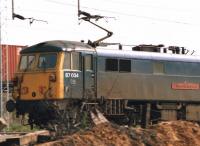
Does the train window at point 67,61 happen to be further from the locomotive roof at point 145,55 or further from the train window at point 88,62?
the locomotive roof at point 145,55

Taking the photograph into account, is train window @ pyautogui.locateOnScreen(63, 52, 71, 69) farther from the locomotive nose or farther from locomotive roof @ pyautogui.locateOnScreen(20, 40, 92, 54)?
the locomotive nose

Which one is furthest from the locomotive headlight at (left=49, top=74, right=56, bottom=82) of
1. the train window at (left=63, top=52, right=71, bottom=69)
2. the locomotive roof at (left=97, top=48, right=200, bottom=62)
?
the locomotive roof at (left=97, top=48, right=200, bottom=62)

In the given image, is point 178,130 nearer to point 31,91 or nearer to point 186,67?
point 31,91

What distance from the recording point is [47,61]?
2081 cm

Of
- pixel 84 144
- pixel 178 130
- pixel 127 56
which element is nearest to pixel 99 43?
pixel 127 56

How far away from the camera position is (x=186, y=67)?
25.2 m

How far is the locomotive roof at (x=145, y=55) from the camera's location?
72.0 ft

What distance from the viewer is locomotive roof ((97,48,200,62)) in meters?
21.9

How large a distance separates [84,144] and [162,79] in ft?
35.3

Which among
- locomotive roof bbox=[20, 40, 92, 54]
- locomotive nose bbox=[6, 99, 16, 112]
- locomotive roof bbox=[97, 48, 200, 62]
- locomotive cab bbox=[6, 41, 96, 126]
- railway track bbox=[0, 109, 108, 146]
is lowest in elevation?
railway track bbox=[0, 109, 108, 146]

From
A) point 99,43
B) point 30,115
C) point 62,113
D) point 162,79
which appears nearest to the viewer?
point 62,113

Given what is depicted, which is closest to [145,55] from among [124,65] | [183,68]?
[124,65]

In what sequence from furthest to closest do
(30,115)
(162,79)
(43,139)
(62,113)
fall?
(162,79) < (30,115) < (62,113) < (43,139)

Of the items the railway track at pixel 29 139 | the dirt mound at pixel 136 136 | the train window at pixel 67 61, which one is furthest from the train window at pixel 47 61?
the dirt mound at pixel 136 136
